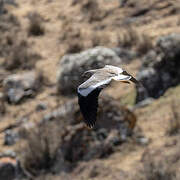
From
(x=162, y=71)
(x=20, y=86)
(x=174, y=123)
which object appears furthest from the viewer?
(x=20, y=86)

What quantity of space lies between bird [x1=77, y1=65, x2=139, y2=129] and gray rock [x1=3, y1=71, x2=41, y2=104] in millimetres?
7789

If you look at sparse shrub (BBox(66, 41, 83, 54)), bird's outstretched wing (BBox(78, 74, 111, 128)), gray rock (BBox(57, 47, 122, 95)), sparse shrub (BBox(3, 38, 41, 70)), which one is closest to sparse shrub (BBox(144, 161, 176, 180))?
bird's outstretched wing (BBox(78, 74, 111, 128))

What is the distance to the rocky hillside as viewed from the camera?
256 inches

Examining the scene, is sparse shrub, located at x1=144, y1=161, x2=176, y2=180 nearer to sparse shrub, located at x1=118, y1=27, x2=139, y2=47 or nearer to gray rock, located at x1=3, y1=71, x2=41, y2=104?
gray rock, located at x1=3, y1=71, x2=41, y2=104

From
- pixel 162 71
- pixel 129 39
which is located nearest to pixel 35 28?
pixel 129 39

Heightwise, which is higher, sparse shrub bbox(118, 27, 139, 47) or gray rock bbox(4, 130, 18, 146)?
gray rock bbox(4, 130, 18, 146)

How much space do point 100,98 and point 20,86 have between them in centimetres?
441

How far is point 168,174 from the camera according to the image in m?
5.34

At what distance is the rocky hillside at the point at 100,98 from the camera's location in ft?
21.4

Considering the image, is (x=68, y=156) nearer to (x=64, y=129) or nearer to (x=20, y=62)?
(x=64, y=129)

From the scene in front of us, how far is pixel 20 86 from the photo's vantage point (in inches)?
428

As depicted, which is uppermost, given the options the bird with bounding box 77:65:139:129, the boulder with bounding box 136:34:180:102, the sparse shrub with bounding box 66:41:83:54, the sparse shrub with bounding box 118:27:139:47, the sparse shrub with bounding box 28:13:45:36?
the bird with bounding box 77:65:139:129

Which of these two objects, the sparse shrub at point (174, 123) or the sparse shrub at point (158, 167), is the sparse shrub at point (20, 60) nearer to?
the sparse shrub at point (174, 123)

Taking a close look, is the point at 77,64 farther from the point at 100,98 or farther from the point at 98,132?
the point at 98,132
